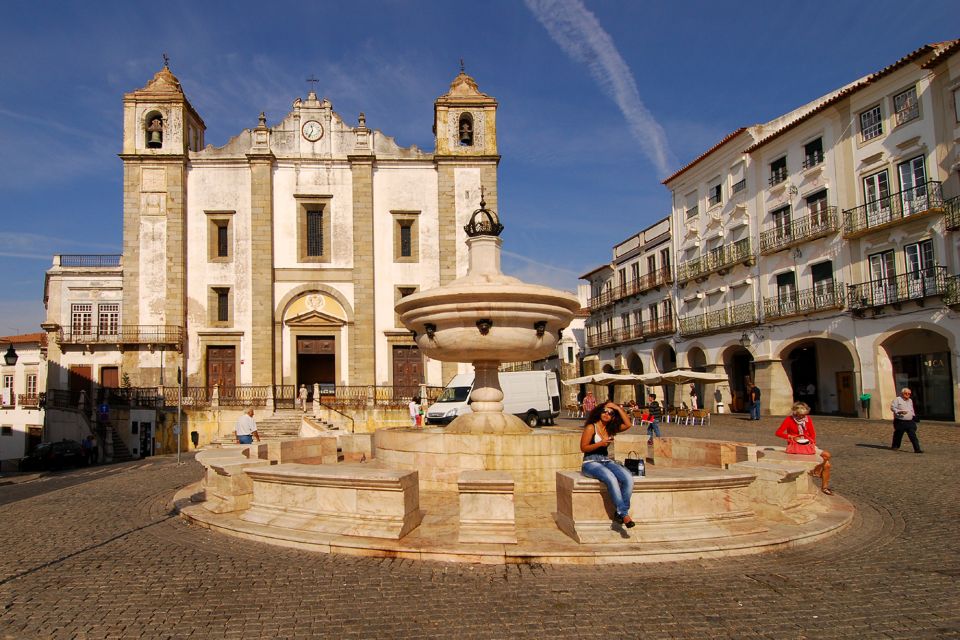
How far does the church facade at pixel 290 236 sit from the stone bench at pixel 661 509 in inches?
933

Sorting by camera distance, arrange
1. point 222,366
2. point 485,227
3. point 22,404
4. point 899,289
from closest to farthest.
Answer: point 485,227, point 899,289, point 222,366, point 22,404

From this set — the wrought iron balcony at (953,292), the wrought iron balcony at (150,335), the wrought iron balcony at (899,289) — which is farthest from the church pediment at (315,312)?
the wrought iron balcony at (953,292)

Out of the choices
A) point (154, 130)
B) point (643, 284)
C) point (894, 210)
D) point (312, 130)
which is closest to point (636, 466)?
point (894, 210)

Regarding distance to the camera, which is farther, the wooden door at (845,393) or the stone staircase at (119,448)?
the wooden door at (845,393)

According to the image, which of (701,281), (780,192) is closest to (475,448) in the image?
(780,192)

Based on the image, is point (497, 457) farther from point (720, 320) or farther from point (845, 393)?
point (720, 320)

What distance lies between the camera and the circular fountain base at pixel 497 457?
26.4ft

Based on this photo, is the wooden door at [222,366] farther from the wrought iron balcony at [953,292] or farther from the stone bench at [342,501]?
the wrought iron balcony at [953,292]

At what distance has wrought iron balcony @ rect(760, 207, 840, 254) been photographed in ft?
83.9

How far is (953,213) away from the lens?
20.5 meters

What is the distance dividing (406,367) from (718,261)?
16.9m

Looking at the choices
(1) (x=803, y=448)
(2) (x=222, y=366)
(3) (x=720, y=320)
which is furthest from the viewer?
(3) (x=720, y=320)

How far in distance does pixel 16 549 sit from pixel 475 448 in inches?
194

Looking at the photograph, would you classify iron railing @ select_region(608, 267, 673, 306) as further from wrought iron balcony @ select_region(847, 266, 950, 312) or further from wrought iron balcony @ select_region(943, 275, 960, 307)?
wrought iron balcony @ select_region(943, 275, 960, 307)
